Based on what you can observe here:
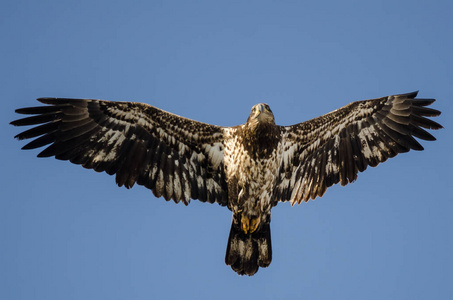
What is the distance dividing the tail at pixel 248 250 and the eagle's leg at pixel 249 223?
4.0 inches

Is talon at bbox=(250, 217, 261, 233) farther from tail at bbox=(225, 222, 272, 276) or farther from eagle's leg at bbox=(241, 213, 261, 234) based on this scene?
tail at bbox=(225, 222, 272, 276)

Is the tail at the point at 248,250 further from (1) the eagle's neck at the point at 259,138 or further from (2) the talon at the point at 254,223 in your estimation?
(1) the eagle's neck at the point at 259,138

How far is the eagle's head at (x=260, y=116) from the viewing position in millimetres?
11492

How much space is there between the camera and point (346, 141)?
12.5m

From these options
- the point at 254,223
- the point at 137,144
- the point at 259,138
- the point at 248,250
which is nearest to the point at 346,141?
the point at 259,138

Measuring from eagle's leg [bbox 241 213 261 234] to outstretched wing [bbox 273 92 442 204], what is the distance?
78cm

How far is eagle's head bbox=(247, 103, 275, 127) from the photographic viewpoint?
11492 mm

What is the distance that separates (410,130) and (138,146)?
482 centimetres

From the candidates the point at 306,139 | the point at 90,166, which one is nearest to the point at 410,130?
the point at 306,139

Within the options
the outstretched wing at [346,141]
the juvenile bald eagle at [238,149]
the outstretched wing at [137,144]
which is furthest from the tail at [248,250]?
the outstretched wing at [346,141]

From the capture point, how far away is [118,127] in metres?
11.8

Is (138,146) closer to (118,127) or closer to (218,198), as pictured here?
(118,127)

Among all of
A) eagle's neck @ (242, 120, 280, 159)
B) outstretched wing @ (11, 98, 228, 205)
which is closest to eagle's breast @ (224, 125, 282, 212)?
eagle's neck @ (242, 120, 280, 159)

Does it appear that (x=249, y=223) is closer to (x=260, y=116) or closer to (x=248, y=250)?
(x=248, y=250)
